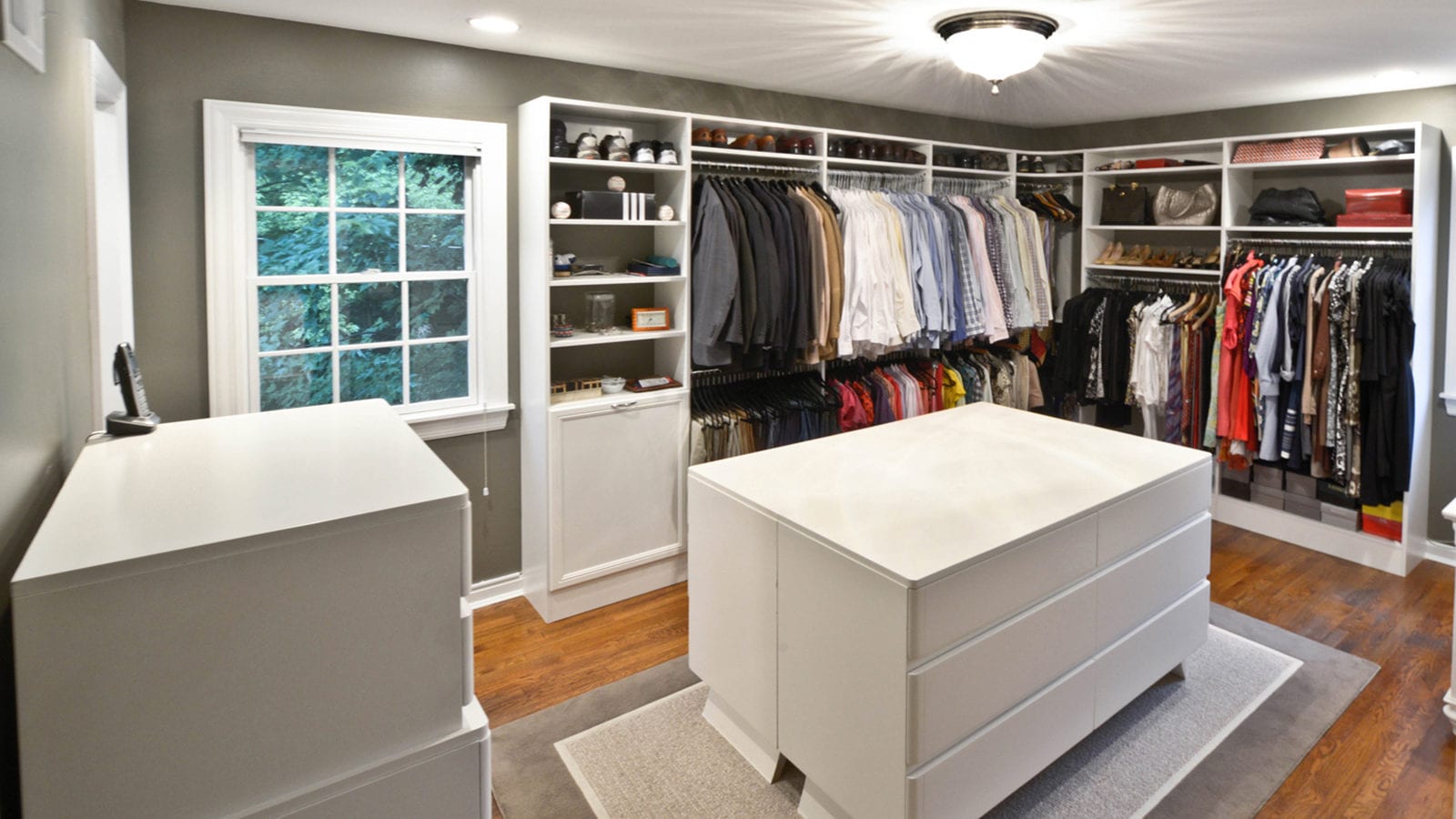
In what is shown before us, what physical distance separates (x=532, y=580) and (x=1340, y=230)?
13.3 ft

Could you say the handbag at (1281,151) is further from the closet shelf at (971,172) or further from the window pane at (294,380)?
the window pane at (294,380)

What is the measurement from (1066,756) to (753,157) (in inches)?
112

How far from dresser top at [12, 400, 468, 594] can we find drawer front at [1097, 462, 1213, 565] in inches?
71.4

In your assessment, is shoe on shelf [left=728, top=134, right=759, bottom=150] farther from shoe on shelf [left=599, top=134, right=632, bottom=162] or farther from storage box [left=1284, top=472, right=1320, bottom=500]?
storage box [left=1284, top=472, right=1320, bottom=500]

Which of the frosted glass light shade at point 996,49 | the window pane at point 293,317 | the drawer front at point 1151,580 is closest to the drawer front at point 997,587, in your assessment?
the drawer front at point 1151,580

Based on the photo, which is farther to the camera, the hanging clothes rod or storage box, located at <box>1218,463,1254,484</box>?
storage box, located at <box>1218,463,1254,484</box>

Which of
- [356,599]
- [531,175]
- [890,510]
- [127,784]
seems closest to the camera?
[127,784]

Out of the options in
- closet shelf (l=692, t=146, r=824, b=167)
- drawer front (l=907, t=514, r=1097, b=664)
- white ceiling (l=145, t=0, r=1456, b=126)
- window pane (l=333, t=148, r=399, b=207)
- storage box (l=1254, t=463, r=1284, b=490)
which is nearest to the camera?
drawer front (l=907, t=514, r=1097, b=664)

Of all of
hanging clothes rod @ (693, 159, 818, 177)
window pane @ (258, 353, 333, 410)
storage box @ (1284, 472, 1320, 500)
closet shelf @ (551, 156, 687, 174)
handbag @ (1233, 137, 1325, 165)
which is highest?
handbag @ (1233, 137, 1325, 165)

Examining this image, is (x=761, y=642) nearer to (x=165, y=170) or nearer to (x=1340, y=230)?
(x=165, y=170)

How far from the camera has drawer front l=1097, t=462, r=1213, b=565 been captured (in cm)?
231

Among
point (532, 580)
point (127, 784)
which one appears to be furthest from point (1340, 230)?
point (127, 784)

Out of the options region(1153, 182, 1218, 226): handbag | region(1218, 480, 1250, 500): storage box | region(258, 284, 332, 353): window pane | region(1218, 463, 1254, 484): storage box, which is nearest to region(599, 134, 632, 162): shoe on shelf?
region(258, 284, 332, 353): window pane

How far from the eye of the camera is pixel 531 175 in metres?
3.30
